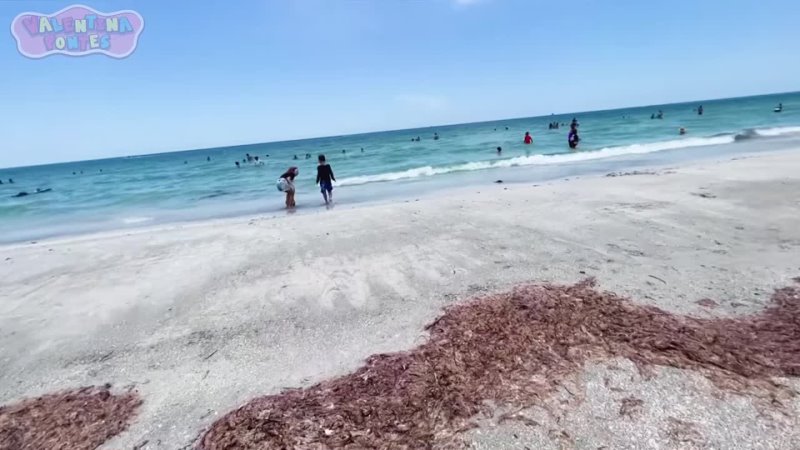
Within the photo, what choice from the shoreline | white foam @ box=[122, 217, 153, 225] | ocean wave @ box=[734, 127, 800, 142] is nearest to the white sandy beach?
the shoreline

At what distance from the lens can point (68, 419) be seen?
130 inches

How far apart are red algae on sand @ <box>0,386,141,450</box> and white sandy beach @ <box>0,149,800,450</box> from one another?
0.17 m

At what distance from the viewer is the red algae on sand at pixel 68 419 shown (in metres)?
3.04

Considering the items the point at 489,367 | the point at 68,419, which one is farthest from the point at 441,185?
the point at 68,419

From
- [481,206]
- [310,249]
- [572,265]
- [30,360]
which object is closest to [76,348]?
[30,360]

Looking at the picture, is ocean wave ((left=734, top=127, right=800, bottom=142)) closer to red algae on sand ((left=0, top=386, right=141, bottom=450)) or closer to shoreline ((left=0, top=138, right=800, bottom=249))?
shoreline ((left=0, top=138, right=800, bottom=249))

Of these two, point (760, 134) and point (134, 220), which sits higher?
point (760, 134)

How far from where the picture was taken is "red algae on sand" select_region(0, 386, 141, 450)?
304 centimetres

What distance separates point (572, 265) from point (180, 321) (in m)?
5.58

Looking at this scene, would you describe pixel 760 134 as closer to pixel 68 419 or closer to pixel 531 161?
pixel 531 161

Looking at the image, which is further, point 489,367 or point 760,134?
point 760,134

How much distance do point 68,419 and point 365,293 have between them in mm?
3294

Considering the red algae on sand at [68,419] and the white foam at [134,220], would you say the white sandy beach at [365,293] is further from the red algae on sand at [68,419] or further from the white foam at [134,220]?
the white foam at [134,220]

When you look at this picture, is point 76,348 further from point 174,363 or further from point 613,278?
point 613,278
